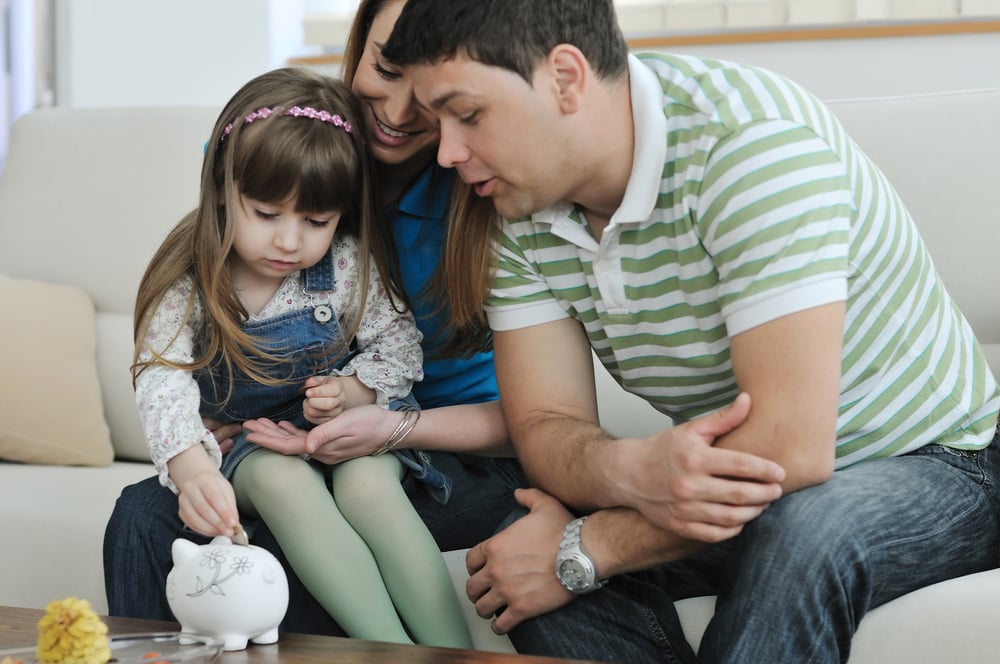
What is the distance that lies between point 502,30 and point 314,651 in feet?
2.22

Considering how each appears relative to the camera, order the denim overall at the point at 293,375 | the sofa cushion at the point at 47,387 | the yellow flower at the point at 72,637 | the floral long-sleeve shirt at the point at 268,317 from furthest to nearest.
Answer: the sofa cushion at the point at 47,387
the denim overall at the point at 293,375
the floral long-sleeve shirt at the point at 268,317
the yellow flower at the point at 72,637

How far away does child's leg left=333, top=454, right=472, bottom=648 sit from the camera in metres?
1.32

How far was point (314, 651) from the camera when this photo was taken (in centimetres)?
104

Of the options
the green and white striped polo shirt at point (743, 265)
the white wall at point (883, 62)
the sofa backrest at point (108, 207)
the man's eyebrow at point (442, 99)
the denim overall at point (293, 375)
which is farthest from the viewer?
the white wall at point (883, 62)

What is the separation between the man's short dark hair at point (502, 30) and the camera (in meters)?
1.24

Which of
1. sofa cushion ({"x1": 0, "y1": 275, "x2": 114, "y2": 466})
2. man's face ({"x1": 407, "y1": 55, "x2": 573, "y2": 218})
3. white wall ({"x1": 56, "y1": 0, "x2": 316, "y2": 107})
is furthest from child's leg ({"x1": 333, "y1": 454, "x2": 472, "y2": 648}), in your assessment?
white wall ({"x1": 56, "y1": 0, "x2": 316, "y2": 107})

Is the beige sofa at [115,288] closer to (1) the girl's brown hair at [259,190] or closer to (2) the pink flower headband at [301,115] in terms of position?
(1) the girl's brown hair at [259,190]

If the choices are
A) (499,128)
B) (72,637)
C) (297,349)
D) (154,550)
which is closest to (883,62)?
(499,128)

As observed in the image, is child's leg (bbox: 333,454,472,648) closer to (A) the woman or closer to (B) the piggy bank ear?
(A) the woman

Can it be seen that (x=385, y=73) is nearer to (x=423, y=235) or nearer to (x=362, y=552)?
(x=423, y=235)

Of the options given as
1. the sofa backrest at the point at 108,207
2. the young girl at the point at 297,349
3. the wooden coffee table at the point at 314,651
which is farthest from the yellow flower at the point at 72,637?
the sofa backrest at the point at 108,207

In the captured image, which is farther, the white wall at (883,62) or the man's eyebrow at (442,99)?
the white wall at (883,62)

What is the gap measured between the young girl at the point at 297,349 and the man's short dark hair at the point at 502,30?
0.25m

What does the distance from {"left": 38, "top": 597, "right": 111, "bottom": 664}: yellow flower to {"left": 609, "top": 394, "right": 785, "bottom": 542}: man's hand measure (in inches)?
22.3
